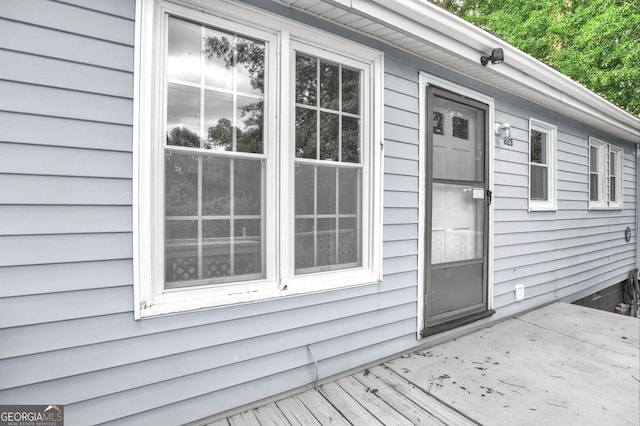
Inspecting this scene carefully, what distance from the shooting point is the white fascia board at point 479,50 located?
7.66 ft

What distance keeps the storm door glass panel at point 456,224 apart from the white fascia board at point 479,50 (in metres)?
1.17

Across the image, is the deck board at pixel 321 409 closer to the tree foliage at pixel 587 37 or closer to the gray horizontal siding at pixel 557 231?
the gray horizontal siding at pixel 557 231

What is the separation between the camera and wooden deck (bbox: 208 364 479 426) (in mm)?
1968

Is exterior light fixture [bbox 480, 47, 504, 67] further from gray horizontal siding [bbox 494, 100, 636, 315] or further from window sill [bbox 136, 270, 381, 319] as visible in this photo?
window sill [bbox 136, 270, 381, 319]

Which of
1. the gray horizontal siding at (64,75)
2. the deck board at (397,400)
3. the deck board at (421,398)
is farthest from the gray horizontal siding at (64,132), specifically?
the deck board at (421,398)

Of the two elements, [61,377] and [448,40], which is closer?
[61,377]

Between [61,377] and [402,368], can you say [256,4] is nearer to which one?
[61,377]

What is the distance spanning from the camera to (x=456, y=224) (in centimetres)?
338

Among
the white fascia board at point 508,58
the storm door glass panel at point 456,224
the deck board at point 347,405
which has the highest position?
the white fascia board at point 508,58

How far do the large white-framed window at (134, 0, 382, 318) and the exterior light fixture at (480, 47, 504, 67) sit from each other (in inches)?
41.8

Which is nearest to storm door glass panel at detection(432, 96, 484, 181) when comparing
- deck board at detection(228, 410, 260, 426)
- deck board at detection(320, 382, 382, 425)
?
deck board at detection(320, 382, 382, 425)

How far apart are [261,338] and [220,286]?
0.42m

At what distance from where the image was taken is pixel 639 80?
6.94 m

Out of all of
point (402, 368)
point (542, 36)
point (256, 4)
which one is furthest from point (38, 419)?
point (542, 36)
